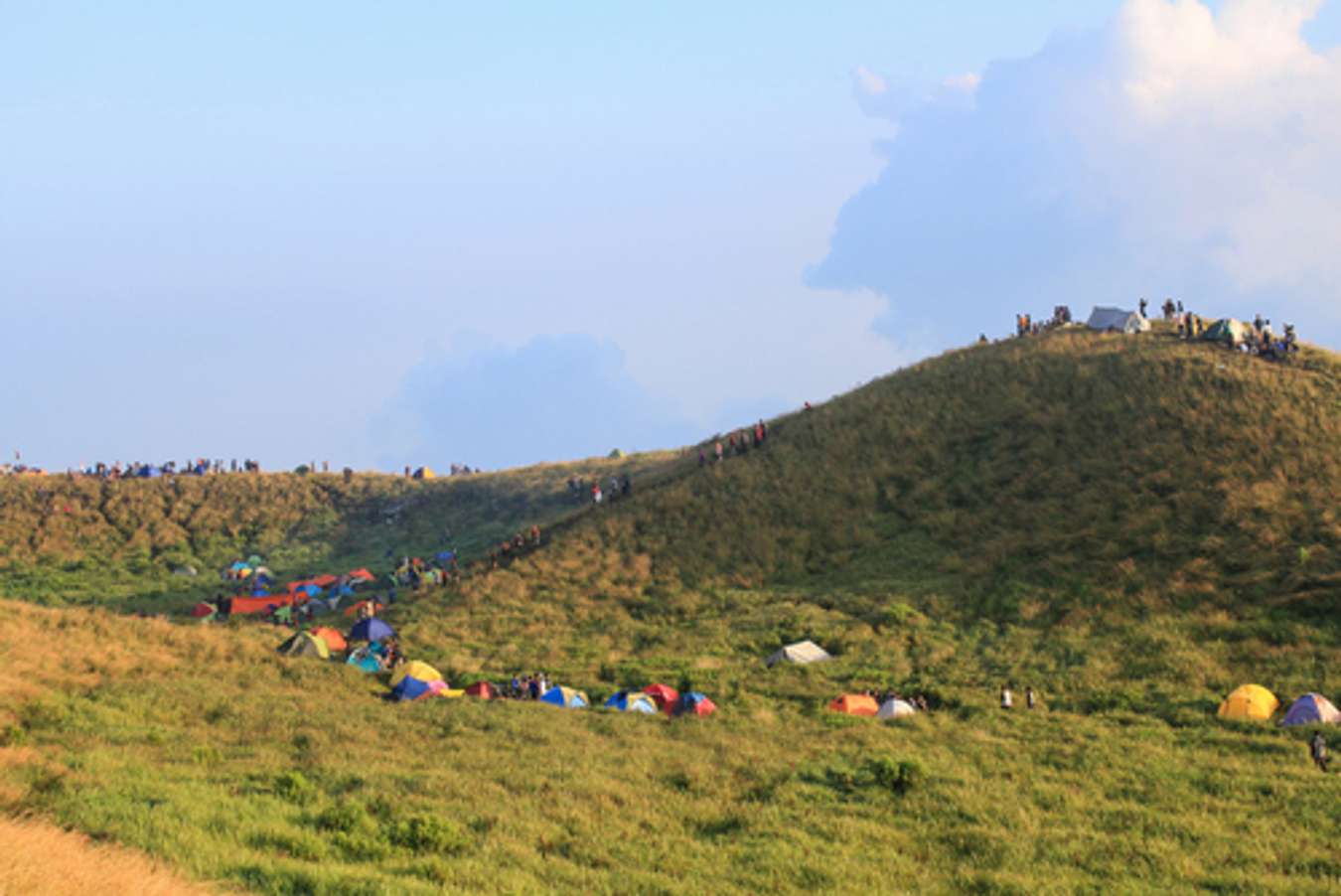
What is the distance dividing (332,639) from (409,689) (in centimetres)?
791

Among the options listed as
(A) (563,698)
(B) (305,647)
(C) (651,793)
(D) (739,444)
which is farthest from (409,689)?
(D) (739,444)

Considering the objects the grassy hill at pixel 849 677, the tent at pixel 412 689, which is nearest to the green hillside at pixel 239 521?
the grassy hill at pixel 849 677

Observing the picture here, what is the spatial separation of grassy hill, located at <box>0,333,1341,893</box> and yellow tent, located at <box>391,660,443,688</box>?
1273 millimetres

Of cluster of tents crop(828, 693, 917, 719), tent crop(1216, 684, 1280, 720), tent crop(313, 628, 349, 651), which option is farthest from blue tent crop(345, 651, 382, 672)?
tent crop(1216, 684, 1280, 720)

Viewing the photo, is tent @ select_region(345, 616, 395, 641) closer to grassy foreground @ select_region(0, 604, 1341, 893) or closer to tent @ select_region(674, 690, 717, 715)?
grassy foreground @ select_region(0, 604, 1341, 893)

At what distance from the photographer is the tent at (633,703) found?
1192 inches

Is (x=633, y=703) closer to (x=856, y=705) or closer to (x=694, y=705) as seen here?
(x=694, y=705)

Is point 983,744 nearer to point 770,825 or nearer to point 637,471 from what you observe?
point 770,825

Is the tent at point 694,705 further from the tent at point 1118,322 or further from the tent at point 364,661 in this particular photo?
the tent at point 1118,322

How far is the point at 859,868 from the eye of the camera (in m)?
16.8

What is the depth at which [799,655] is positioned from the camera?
35688 mm

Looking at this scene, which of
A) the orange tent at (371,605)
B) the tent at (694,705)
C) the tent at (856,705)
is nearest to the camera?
the tent at (856,705)

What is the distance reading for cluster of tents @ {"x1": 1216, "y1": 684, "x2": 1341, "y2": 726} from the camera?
25734 millimetres

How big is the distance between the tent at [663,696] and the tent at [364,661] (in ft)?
35.4
